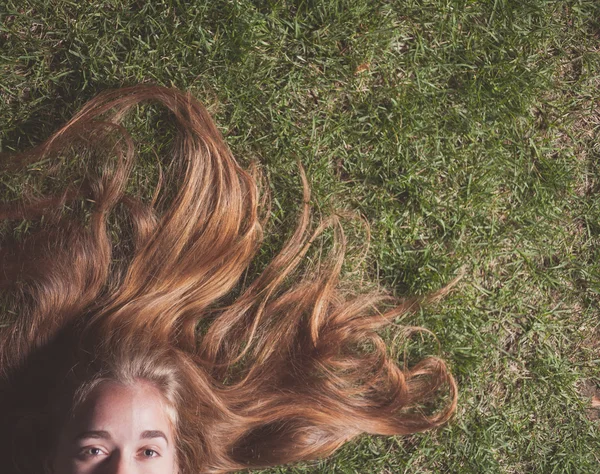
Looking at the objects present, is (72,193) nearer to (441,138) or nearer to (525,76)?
(441,138)

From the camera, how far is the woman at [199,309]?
116 inches

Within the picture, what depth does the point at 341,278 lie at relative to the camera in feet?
10.3

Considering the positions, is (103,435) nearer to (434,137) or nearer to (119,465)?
(119,465)

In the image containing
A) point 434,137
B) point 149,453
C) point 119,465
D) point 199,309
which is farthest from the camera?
point 434,137

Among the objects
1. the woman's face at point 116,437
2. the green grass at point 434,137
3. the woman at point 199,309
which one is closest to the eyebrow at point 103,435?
the woman's face at point 116,437

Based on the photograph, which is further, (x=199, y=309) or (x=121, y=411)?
(x=199, y=309)

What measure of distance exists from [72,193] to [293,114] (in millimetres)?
1094

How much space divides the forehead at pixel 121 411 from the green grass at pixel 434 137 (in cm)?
94

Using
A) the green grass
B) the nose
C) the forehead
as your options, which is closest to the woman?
the green grass

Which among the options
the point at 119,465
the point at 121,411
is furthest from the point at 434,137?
the point at 119,465

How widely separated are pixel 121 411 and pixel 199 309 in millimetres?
674

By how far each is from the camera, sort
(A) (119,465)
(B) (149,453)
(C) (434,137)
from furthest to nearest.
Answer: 1. (C) (434,137)
2. (B) (149,453)
3. (A) (119,465)

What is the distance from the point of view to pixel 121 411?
2.44 meters

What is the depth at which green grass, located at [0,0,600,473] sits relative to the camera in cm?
309
